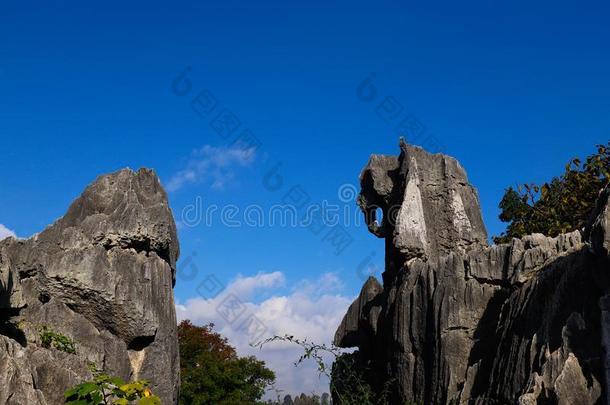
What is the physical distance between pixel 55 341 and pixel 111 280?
245cm

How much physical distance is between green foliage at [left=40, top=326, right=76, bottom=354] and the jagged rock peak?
7739 mm

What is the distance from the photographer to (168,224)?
56.5 feet

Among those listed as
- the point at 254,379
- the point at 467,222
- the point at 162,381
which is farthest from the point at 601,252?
the point at 254,379

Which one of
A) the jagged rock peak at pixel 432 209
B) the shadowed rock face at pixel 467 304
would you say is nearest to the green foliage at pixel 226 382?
the shadowed rock face at pixel 467 304

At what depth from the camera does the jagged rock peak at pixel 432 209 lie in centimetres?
1692

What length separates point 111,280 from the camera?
15.4m

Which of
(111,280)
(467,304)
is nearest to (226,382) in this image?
(111,280)

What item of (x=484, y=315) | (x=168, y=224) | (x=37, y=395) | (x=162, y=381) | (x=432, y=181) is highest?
(x=432, y=181)

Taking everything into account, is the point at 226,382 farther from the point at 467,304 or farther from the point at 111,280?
the point at 467,304

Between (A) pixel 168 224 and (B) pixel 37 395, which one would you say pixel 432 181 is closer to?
(A) pixel 168 224

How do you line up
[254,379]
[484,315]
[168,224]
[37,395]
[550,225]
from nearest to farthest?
1. [37,395]
2. [484,315]
3. [168,224]
4. [550,225]
5. [254,379]

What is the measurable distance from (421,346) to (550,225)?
10007mm

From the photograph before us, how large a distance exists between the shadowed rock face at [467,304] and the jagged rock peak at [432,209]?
0.03 m

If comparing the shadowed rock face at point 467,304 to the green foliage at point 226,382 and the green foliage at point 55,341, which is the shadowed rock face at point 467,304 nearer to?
the green foliage at point 55,341
